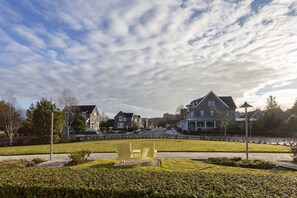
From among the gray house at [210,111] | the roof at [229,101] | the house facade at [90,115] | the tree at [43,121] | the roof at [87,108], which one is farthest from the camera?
the roof at [87,108]

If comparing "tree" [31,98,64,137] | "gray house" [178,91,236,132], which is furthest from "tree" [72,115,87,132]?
"gray house" [178,91,236,132]

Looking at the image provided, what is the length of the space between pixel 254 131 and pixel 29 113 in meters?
45.3

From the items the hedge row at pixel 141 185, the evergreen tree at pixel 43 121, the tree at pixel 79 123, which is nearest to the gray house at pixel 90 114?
the tree at pixel 79 123

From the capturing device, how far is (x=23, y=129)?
132 ft

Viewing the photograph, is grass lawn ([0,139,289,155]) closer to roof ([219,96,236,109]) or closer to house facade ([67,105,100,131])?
roof ([219,96,236,109])

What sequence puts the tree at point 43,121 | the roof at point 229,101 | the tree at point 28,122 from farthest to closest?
the roof at point 229,101, the tree at point 28,122, the tree at point 43,121

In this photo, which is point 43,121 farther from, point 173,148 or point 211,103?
point 211,103

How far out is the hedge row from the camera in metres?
4.24

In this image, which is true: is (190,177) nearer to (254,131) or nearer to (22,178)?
(22,178)

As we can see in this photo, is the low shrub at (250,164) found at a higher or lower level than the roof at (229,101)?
lower

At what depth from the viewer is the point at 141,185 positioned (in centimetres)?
465

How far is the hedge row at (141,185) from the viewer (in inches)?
167

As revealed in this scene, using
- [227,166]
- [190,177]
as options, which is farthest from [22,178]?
[227,166]

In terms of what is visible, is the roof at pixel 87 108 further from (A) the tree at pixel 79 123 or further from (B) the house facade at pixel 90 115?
(A) the tree at pixel 79 123
